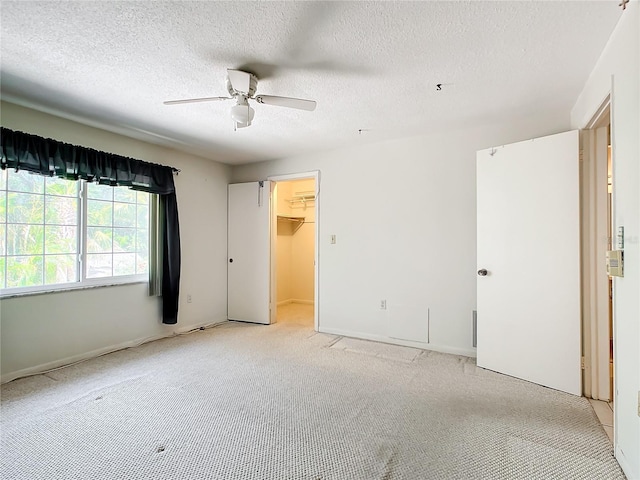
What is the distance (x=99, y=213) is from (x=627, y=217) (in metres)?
4.15

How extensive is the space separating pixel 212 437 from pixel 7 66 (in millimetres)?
2665

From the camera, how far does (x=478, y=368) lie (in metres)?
2.94

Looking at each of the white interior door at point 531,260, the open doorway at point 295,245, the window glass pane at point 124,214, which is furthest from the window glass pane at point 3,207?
the white interior door at point 531,260

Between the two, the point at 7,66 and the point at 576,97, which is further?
the point at 576,97

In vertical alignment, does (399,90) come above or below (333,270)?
above

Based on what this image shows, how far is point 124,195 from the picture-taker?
3.59 metres

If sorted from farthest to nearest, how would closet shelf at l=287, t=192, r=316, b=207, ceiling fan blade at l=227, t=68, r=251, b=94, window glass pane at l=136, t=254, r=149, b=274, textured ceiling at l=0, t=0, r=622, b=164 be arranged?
closet shelf at l=287, t=192, r=316, b=207
window glass pane at l=136, t=254, r=149, b=274
ceiling fan blade at l=227, t=68, r=251, b=94
textured ceiling at l=0, t=0, r=622, b=164

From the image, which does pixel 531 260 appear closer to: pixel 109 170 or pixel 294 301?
pixel 109 170

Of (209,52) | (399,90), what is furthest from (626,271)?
(209,52)

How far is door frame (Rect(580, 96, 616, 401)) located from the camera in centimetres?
239

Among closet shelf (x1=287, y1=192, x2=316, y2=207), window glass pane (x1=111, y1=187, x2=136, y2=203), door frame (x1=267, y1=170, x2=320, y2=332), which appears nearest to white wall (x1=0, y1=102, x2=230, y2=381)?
window glass pane (x1=111, y1=187, x2=136, y2=203)

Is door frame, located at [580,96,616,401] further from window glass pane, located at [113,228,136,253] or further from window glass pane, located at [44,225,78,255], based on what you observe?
window glass pane, located at [44,225,78,255]

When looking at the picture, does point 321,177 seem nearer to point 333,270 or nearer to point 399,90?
point 333,270

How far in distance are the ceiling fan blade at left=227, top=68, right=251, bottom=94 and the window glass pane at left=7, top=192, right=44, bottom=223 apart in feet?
7.04
